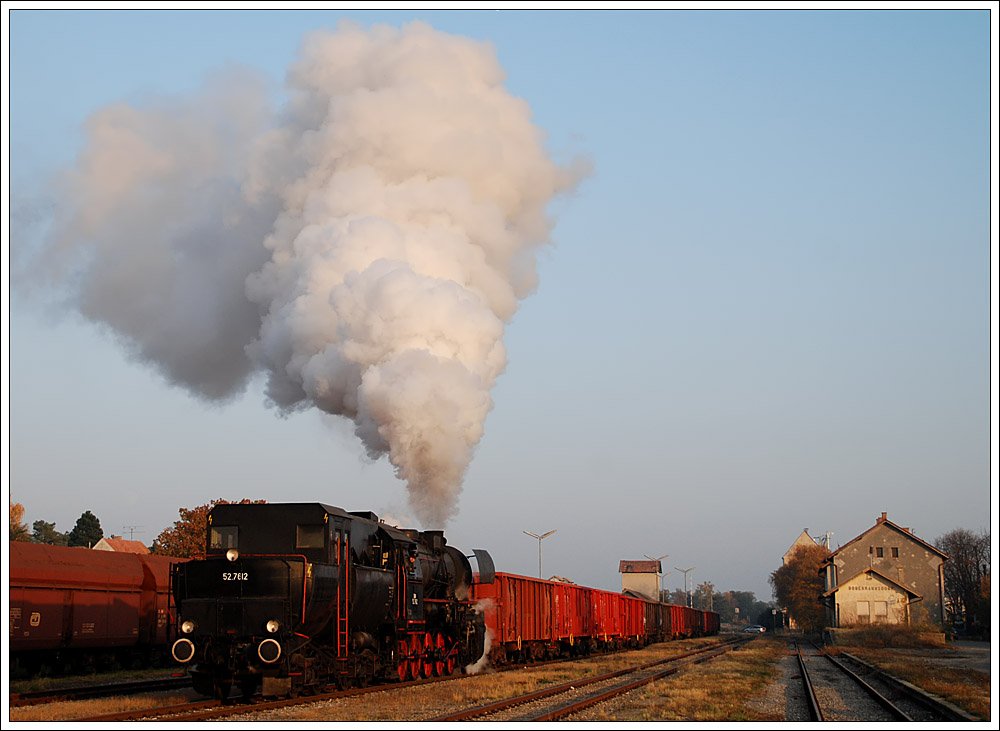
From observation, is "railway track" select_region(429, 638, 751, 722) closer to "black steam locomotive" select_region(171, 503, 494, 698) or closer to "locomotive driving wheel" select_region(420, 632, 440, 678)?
"black steam locomotive" select_region(171, 503, 494, 698)

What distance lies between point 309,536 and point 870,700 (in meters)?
11.8

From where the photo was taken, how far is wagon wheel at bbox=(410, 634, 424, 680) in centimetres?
2123

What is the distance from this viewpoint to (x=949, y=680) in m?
25.4

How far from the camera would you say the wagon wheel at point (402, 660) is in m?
20.3

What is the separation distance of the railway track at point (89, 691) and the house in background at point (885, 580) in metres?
54.9

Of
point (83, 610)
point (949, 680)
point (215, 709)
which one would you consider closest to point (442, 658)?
point (215, 709)

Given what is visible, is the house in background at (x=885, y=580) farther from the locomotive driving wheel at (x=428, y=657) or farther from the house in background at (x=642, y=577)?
the house in background at (x=642, y=577)

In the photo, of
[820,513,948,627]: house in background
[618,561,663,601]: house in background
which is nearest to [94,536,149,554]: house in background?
[820,513,948,627]: house in background

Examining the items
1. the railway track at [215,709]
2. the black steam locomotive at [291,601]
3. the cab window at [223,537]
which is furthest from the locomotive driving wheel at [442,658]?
the cab window at [223,537]

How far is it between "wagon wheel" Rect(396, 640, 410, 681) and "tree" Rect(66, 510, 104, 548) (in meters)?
90.9

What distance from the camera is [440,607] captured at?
23141 mm

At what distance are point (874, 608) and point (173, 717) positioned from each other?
61672mm

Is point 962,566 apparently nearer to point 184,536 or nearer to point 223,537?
point 184,536

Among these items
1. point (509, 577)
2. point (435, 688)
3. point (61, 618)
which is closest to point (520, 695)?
point (435, 688)
